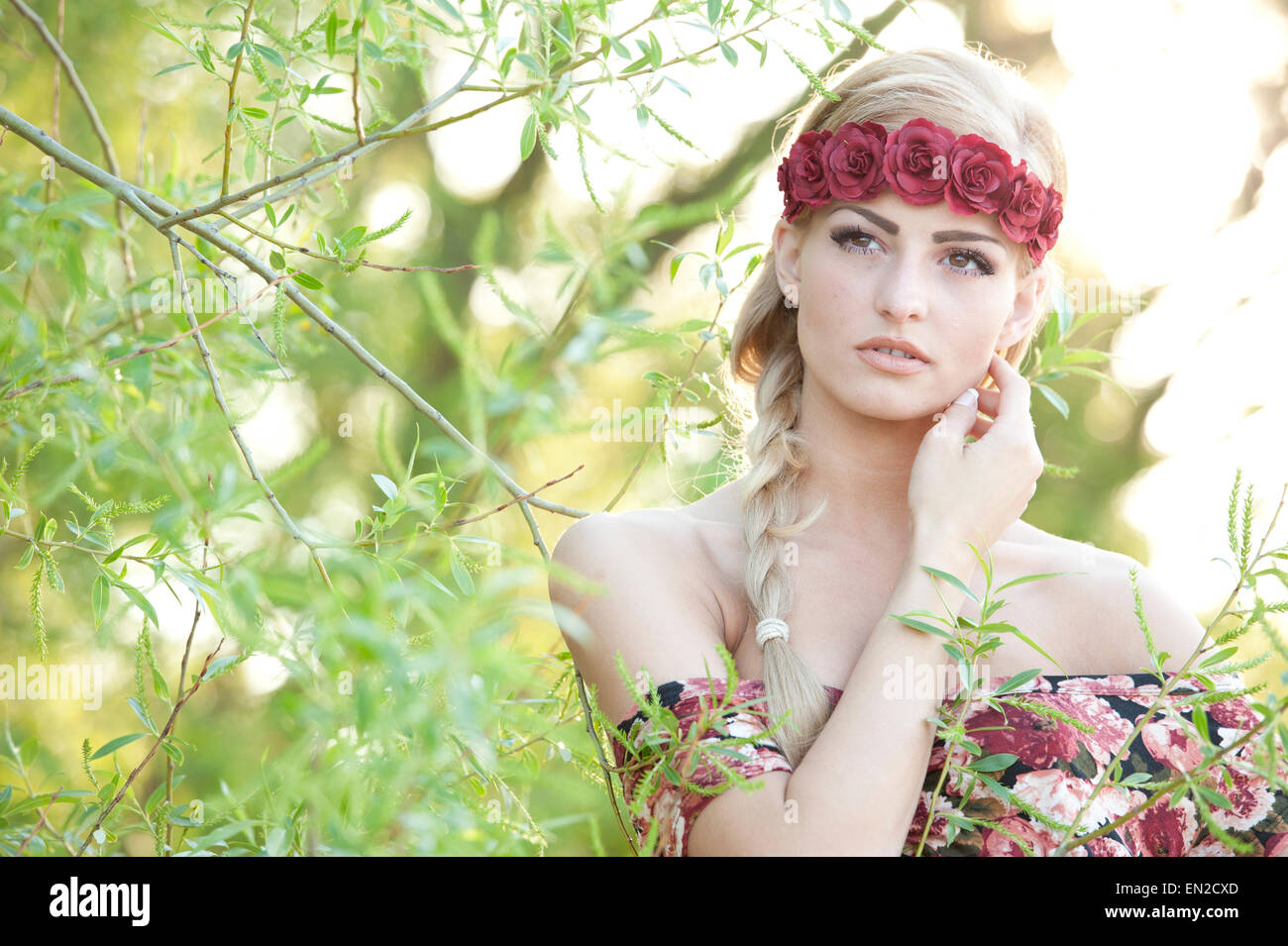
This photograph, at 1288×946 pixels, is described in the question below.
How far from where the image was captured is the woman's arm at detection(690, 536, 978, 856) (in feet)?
4.98

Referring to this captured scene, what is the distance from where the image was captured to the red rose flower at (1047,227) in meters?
2.10

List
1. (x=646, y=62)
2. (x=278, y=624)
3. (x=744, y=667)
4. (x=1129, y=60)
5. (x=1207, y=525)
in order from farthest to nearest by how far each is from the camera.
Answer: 1. (x=1129, y=60)
2. (x=1207, y=525)
3. (x=744, y=667)
4. (x=646, y=62)
5. (x=278, y=624)

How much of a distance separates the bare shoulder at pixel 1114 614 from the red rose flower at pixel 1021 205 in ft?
2.04

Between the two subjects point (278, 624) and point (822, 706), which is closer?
point (278, 624)

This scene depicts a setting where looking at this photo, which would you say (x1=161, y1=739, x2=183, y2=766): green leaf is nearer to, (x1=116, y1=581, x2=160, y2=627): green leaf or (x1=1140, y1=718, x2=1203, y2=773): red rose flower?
(x1=116, y1=581, x2=160, y2=627): green leaf

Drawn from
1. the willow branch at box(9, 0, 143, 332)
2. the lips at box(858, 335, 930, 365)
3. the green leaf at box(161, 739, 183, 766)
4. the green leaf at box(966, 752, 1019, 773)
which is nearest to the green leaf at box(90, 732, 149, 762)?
the green leaf at box(161, 739, 183, 766)

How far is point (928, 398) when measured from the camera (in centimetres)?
199

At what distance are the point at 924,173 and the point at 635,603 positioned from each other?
86cm

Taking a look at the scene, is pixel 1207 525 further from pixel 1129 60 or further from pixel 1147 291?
pixel 1129 60

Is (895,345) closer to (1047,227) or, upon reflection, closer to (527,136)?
(1047,227)

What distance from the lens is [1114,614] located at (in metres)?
2.14

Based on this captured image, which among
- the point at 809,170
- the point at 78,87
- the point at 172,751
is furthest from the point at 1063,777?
the point at 78,87

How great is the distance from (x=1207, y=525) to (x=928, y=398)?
460 cm
